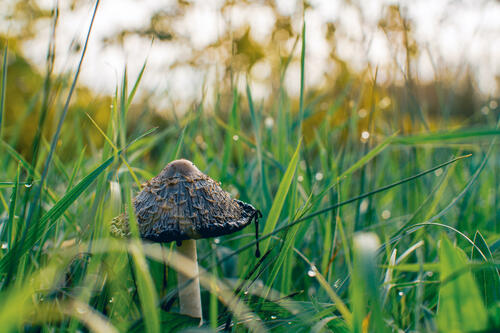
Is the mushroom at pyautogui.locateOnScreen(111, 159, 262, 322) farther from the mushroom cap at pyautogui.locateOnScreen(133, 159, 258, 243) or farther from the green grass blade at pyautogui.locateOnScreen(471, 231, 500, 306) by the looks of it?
the green grass blade at pyautogui.locateOnScreen(471, 231, 500, 306)

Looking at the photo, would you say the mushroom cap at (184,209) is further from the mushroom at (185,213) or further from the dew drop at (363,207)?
the dew drop at (363,207)

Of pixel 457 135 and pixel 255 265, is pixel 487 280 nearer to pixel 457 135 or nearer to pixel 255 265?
pixel 457 135

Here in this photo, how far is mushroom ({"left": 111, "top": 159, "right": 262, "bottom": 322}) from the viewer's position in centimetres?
91

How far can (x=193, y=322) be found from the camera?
904mm

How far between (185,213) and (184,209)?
1 cm

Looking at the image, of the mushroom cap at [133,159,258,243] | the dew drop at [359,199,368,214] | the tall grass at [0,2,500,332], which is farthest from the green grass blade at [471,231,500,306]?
the dew drop at [359,199,368,214]

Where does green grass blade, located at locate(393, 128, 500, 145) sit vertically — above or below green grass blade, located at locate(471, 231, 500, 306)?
above

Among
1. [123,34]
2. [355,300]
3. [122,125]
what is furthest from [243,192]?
[123,34]

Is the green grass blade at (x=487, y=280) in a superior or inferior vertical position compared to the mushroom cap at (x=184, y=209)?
inferior

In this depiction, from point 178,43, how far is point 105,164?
5.19 feet

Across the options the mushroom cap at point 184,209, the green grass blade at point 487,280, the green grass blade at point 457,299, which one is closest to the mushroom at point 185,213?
the mushroom cap at point 184,209

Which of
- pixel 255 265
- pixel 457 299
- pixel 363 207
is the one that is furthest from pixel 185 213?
pixel 363 207

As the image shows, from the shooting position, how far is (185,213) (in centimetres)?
92

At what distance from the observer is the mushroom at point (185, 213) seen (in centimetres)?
91
